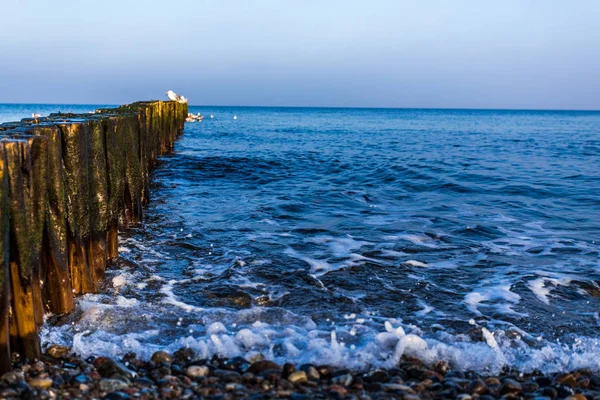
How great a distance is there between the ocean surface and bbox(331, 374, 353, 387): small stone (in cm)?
31

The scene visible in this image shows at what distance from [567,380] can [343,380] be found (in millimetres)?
1589

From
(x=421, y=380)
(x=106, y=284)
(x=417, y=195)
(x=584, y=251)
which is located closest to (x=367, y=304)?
(x=421, y=380)

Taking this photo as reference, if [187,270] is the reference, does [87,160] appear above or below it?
above

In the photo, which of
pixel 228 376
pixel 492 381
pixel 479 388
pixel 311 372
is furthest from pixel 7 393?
pixel 492 381

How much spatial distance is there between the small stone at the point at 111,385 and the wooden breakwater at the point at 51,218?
640 millimetres

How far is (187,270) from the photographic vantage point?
6797 mm

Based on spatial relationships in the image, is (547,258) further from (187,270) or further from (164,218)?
(164,218)

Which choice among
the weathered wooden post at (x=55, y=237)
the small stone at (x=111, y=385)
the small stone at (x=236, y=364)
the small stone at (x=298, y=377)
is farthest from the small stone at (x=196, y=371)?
the weathered wooden post at (x=55, y=237)

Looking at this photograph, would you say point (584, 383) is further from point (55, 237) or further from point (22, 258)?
point (55, 237)

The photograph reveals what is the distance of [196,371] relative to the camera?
4.00 metres

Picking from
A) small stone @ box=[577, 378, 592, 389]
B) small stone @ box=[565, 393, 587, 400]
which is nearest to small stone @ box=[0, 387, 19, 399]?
small stone @ box=[565, 393, 587, 400]

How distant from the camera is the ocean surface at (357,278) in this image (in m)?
4.61

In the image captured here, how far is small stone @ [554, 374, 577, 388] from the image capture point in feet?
13.2

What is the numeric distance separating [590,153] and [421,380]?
2448cm
